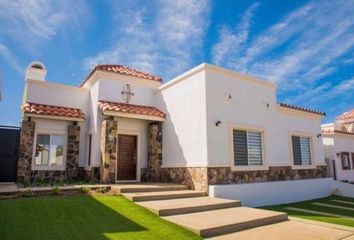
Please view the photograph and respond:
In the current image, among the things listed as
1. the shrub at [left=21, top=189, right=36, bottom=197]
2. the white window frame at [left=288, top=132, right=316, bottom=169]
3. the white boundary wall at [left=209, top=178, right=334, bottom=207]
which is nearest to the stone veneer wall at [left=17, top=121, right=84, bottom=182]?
the shrub at [left=21, top=189, right=36, bottom=197]

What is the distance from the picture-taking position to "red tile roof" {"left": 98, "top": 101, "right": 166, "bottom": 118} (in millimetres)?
14266

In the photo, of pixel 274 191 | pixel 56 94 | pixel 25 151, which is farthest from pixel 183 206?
pixel 56 94

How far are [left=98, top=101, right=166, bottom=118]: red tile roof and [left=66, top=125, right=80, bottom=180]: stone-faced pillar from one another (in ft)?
8.33

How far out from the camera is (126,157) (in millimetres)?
15766

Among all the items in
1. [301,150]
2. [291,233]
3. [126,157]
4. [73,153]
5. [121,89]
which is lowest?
[291,233]

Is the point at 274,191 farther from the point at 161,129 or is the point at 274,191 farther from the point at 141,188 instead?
the point at 141,188

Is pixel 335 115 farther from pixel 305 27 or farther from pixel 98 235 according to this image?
pixel 98 235

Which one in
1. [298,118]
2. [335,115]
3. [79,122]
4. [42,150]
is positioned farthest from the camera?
[335,115]

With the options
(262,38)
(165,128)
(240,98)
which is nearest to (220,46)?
(262,38)

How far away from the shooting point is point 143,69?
19.0 meters

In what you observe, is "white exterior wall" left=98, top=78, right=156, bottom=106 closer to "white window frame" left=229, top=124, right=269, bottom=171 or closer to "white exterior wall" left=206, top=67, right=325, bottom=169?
"white exterior wall" left=206, top=67, right=325, bottom=169

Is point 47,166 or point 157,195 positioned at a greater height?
point 47,166

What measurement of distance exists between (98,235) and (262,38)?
585 inches

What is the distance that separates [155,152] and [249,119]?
5.81 m
